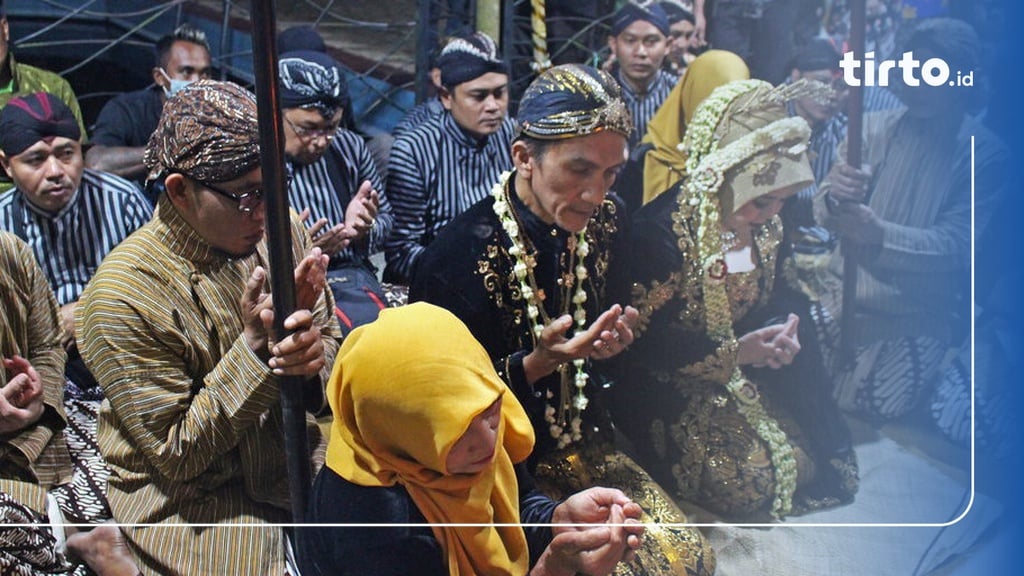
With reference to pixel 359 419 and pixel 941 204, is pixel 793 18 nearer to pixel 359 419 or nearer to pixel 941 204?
pixel 941 204

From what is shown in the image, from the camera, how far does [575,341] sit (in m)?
2.35

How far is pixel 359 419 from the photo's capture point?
2.14 metres

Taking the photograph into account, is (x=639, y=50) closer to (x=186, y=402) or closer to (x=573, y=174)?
(x=573, y=174)

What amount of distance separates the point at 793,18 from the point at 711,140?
27cm

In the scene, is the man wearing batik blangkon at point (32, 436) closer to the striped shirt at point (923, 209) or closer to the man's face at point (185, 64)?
the man's face at point (185, 64)

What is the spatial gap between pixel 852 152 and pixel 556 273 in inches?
24.2

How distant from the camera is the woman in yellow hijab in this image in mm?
2113

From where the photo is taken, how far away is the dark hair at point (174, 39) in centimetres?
231

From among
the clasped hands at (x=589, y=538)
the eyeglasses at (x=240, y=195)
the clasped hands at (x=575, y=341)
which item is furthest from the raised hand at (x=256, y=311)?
the clasped hands at (x=589, y=538)

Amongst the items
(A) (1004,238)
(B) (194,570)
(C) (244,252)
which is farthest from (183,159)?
(A) (1004,238)

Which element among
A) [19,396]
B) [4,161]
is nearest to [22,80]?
[4,161]

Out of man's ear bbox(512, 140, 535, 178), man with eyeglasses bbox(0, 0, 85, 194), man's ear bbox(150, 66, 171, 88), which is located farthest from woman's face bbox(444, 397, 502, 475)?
man with eyeglasses bbox(0, 0, 85, 194)

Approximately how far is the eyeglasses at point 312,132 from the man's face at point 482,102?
9.1 inches

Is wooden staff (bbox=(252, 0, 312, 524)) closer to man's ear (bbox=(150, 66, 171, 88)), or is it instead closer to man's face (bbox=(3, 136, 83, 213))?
man's ear (bbox=(150, 66, 171, 88))
